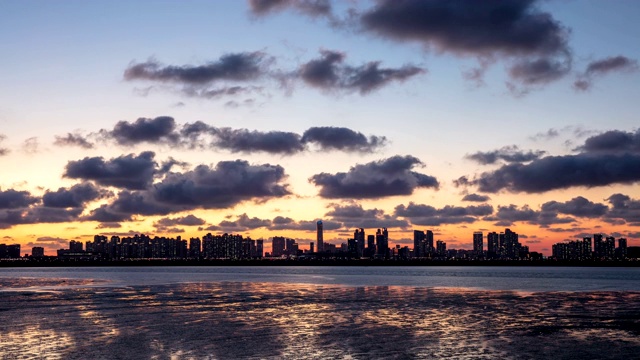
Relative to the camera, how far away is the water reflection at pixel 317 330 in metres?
32.2

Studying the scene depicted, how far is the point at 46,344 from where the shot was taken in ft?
113

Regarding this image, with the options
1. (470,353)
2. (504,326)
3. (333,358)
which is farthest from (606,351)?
(333,358)

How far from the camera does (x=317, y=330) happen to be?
40.9 meters

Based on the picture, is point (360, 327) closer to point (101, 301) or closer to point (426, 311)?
point (426, 311)

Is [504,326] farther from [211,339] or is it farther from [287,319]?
[211,339]

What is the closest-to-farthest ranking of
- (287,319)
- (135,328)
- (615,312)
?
(135,328), (287,319), (615,312)

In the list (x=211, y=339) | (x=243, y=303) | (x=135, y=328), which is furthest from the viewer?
(x=243, y=303)

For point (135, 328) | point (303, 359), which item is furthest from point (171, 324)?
point (303, 359)

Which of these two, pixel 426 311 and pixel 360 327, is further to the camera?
pixel 426 311

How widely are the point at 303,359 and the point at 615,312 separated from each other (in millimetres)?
35914

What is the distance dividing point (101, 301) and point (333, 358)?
43.8 m

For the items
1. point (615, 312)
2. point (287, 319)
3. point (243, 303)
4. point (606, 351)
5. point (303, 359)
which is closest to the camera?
point (303, 359)

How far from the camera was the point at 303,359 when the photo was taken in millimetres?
29906

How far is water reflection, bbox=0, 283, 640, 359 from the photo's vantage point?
32.2m
